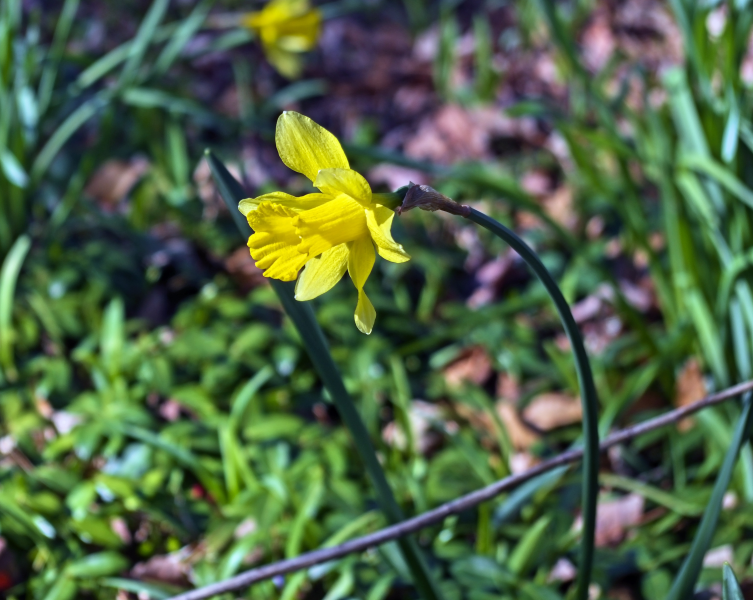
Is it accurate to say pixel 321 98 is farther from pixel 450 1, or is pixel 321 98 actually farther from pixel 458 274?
pixel 458 274

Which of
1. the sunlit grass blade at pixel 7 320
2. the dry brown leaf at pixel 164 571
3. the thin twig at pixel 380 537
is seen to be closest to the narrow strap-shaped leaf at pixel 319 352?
the thin twig at pixel 380 537

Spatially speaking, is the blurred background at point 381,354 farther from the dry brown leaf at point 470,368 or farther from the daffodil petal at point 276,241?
the daffodil petal at point 276,241

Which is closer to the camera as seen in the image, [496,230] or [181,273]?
[496,230]

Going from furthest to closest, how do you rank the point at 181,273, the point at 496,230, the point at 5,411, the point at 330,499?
the point at 181,273
the point at 5,411
the point at 330,499
the point at 496,230

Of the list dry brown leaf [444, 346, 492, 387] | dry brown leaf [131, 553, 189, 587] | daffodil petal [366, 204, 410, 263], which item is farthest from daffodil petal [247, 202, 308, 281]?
dry brown leaf [444, 346, 492, 387]

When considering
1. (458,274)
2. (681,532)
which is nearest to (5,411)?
(458,274)

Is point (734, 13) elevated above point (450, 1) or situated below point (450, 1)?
below
